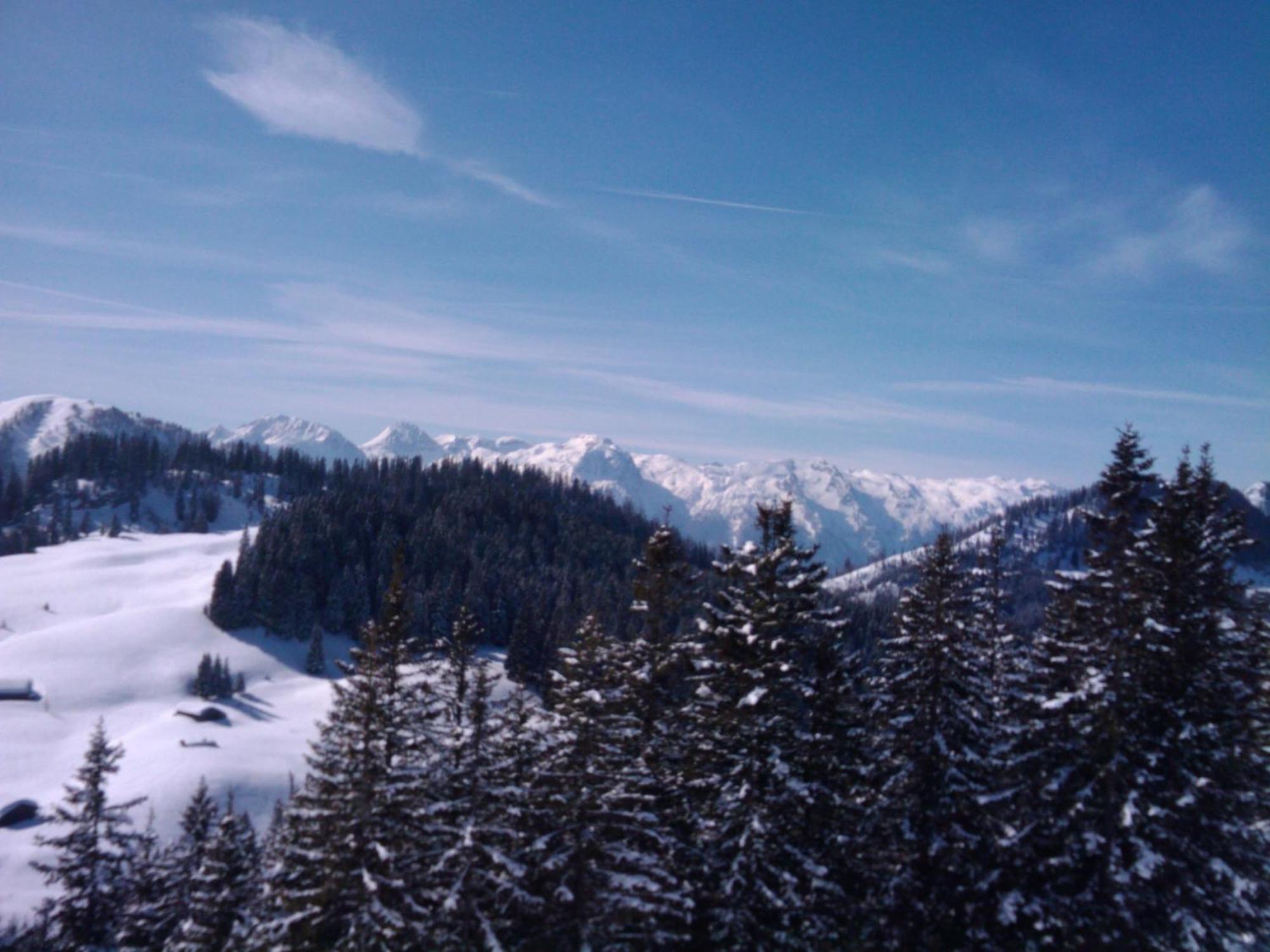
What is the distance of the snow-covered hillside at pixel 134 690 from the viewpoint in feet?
284

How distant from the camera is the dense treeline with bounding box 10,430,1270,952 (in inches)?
847

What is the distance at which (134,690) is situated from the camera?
11756 cm

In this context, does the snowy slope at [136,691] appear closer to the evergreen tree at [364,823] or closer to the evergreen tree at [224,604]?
the evergreen tree at [224,604]

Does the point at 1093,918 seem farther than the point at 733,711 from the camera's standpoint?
No

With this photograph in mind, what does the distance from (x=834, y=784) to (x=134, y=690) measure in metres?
123

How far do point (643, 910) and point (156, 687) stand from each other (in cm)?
12279

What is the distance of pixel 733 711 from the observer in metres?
23.6

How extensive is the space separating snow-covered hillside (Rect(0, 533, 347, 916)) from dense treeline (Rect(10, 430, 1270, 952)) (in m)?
58.8

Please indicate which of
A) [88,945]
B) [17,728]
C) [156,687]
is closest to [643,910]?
[88,945]

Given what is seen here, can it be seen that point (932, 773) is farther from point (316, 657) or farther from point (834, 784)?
point (316, 657)

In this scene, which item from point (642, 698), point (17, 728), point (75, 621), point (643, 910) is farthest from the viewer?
point (75, 621)

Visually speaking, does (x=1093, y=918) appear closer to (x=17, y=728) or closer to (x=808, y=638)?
(x=808, y=638)

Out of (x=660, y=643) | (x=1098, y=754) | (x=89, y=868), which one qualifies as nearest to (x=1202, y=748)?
(x=1098, y=754)

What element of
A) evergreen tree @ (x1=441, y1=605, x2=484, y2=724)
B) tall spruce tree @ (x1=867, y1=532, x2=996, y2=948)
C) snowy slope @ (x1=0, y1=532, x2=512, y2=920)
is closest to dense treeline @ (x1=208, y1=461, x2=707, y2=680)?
snowy slope @ (x1=0, y1=532, x2=512, y2=920)
